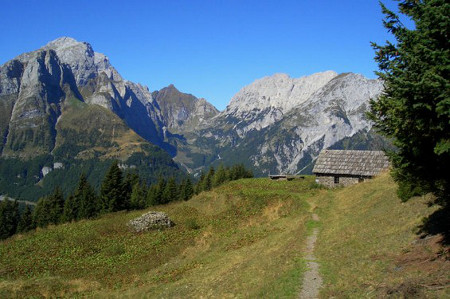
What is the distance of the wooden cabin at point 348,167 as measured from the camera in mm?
54562

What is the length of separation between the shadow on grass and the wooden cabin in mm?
32595

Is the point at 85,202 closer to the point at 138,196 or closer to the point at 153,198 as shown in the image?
the point at 153,198

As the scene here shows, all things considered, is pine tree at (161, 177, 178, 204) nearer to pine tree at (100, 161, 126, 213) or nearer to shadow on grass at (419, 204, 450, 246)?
pine tree at (100, 161, 126, 213)

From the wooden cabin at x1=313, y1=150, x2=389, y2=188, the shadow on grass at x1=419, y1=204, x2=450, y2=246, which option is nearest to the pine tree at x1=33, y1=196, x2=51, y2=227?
the wooden cabin at x1=313, y1=150, x2=389, y2=188

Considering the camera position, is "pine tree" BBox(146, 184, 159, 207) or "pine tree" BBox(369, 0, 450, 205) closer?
"pine tree" BBox(369, 0, 450, 205)

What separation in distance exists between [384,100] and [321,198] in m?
30.5

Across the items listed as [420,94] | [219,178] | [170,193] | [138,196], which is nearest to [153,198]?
[170,193]

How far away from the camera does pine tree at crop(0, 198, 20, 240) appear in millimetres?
100312

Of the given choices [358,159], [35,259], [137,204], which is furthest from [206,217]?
[137,204]

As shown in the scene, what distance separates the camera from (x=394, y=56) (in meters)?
16.8

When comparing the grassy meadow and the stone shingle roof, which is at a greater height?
the stone shingle roof

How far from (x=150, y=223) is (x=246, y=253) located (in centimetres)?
1675

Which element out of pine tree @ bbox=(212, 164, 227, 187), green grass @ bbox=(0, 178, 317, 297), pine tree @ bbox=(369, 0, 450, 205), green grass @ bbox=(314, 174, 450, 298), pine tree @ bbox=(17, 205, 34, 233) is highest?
pine tree @ bbox=(369, 0, 450, 205)

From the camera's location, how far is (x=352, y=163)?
2237 inches
